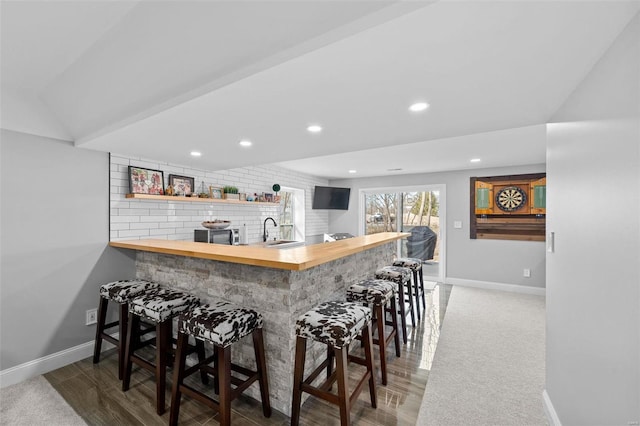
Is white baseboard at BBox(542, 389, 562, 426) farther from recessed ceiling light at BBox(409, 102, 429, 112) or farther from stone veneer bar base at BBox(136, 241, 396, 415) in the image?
recessed ceiling light at BBox(409, 102, 429, 112)

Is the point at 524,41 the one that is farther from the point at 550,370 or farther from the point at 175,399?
the point at 175,399

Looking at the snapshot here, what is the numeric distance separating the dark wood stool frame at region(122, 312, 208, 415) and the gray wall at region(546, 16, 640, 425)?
2.42m

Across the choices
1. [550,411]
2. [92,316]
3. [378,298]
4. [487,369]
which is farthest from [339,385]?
[92,316]

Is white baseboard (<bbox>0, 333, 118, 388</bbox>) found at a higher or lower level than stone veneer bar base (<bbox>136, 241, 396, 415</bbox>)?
lower

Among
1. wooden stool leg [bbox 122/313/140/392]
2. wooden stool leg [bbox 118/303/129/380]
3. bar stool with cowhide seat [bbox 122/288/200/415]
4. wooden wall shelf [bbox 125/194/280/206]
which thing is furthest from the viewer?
wooden wall shelf [bbox 125/194/280/206]

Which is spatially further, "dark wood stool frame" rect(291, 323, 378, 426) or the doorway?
the doorway

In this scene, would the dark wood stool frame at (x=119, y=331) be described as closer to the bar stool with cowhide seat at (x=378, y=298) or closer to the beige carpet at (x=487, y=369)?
the bar stool with cowhide seat at (x=378, y=298)

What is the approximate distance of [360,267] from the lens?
9.77ft

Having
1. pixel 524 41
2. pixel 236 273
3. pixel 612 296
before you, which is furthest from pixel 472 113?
pixel 236 273

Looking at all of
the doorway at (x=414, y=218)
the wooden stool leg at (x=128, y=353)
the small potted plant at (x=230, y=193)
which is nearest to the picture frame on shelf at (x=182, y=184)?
the small potted plant at (x=230, y=193)

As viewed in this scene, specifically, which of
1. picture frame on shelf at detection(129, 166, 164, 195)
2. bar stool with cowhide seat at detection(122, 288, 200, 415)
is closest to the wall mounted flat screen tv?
picture frame on shelf at detection(129, 166, 164, 195)

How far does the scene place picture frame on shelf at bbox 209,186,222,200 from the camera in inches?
146

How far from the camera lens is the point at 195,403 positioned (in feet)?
6.40

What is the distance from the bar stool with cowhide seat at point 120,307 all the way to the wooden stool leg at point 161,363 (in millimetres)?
546
